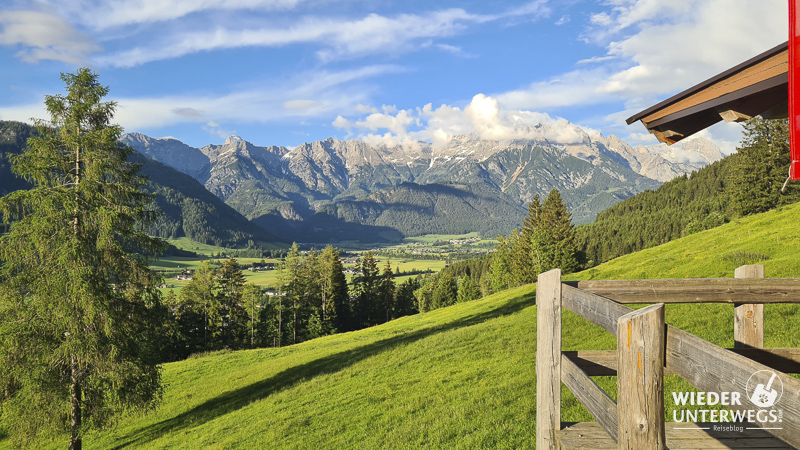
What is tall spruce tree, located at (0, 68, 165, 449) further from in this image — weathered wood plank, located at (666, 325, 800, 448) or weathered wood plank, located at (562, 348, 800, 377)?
weathered wood plank, located at (666, 325, 800, 448)

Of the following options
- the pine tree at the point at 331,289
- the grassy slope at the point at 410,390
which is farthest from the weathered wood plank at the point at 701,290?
the pine tree at the point at 331,289

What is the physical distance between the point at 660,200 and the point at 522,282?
92.3 metres

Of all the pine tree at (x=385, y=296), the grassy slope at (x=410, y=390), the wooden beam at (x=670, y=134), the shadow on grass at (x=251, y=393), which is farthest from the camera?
the pine tree at (x=385, y=296)

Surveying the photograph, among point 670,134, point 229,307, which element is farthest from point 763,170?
point 229,307

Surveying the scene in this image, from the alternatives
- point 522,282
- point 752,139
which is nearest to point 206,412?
point 522,282

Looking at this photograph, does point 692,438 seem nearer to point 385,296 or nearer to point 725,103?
point 725,103

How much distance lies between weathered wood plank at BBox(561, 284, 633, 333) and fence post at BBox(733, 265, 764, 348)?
8.69 ft

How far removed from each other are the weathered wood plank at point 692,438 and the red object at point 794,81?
2649mm

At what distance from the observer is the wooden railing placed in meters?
2.30

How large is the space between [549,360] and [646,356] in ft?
6.95

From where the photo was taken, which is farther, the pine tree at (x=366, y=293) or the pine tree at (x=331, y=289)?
the pine tree at (x=366, y=293)

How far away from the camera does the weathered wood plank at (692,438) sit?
402 cm

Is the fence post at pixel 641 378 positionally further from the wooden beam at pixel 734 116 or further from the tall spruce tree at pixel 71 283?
the tall spruce tree at pixel 71 283

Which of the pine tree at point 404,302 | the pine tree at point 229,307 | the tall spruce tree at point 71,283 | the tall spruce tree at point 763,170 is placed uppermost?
the tall spruce tree at point 763,170
